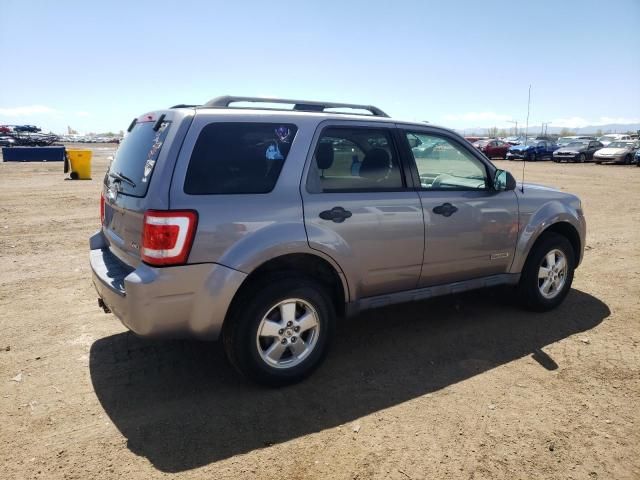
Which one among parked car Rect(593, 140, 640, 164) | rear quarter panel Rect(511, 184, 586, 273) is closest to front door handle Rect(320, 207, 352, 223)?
rear quarter panel Rect(511, 184, 586, 273)

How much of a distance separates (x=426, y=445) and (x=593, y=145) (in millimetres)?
36211

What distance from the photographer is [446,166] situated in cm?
433

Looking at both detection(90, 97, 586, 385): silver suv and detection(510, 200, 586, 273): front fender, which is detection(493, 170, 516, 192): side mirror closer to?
detection(90, 97, 586, 385): silver suv

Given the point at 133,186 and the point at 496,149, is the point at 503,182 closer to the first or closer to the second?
the point at 133,186

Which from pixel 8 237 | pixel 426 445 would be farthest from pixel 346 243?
pixel 8 237

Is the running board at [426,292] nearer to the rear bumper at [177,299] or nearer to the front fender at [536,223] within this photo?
the front fender at [536,223]

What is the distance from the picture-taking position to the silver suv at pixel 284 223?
9.85ft

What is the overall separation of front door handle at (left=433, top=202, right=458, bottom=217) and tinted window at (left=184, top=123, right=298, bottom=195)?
1343 mm

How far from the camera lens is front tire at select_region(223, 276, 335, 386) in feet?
10.5

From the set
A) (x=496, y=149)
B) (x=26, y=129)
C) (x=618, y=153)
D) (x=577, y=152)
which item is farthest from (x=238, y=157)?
(x=26, y=129)

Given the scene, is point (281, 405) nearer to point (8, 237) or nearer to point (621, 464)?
point (621, 464)

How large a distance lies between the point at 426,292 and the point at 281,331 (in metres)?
1.36

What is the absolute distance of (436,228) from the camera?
398 cm

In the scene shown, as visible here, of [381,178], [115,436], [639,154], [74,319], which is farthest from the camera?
[639,154]
